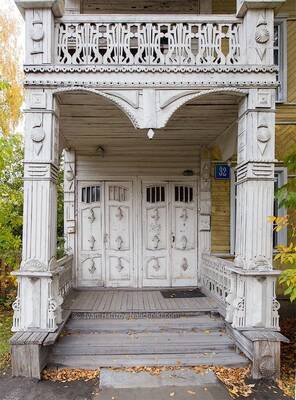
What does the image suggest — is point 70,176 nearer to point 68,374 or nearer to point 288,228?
point 68,374

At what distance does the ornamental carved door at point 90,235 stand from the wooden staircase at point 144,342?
1874mm

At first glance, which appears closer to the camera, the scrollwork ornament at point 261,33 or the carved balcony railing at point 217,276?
the scrollwork ornament at point 261,33

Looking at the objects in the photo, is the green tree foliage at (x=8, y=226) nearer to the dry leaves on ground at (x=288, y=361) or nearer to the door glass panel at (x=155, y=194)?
the door glass panel at (x=155, y=194)

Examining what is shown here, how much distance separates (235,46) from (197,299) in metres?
3.98

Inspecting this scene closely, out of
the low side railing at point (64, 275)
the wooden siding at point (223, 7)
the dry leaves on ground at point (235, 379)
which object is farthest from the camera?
the wooden siding at point (223, 7)

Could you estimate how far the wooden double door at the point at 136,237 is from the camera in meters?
7.38

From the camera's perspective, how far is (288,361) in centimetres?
521

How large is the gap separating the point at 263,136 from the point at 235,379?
9.71 ft

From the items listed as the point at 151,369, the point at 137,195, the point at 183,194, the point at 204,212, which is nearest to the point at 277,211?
the point at 204,212

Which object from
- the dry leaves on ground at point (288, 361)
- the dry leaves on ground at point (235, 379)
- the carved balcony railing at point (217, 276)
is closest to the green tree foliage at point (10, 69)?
the carved balcony railing at point (217, 276)

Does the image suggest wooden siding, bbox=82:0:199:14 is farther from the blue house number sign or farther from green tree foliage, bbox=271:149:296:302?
green tree foliage, bbox=271:149:296:302

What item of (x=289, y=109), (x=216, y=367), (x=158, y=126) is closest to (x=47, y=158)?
(x=158, y=126)

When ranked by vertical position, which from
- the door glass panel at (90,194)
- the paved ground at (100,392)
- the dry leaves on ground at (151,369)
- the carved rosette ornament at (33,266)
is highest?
the door glass panel at (90,194)

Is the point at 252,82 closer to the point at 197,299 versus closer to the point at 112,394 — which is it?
the point at 197,299
